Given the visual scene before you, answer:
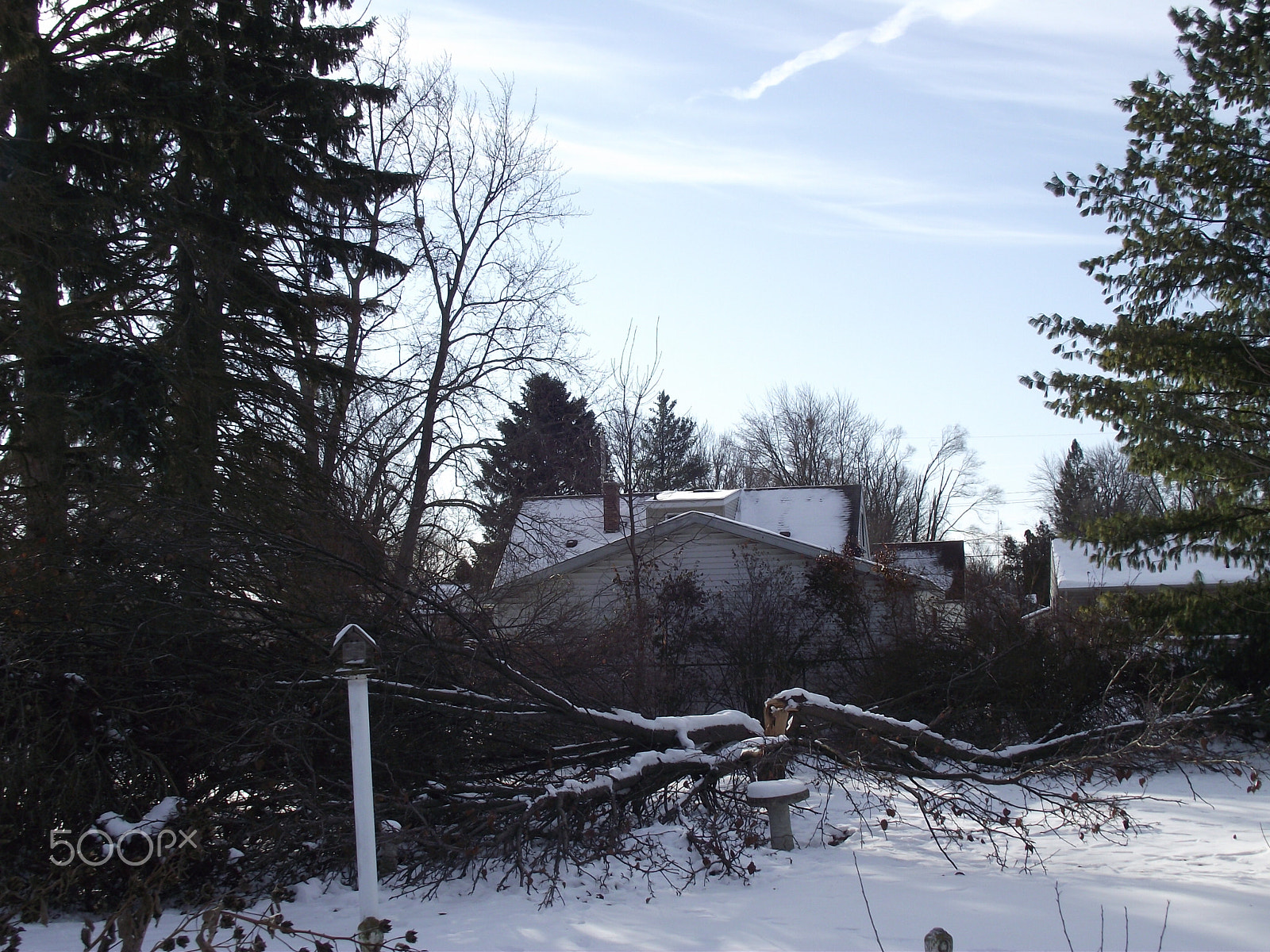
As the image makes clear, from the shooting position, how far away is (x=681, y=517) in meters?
18.0

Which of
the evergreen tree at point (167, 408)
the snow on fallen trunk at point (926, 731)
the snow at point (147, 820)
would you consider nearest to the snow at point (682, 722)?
the snow on fallen trunk at point (926, 731)

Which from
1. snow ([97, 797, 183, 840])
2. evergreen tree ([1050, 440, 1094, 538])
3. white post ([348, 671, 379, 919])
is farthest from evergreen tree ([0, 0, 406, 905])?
evergreen tree ([1050, 440, 1094, 538])

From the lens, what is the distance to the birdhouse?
3.89m

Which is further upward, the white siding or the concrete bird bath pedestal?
the white siding

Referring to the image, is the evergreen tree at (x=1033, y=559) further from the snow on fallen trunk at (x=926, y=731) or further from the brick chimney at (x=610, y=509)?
the snow on fallen trunk at (x=926, y=731)

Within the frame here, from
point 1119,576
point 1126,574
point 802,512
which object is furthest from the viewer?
point 1119,576

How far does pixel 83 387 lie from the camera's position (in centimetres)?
902

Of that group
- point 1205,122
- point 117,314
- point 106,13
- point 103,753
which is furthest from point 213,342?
point 1205,122

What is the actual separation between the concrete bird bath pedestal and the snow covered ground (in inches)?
4.7

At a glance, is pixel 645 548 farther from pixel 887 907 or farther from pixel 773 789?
pixel 887 907

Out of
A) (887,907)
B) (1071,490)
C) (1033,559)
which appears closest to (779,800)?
(887,907)

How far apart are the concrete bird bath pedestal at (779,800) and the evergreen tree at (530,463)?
23.8 ft

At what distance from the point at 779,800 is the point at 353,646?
3.77m

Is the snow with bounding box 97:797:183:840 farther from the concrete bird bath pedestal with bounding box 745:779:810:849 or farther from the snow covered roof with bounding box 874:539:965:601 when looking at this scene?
the snow covered roof with bounding box 874:539:965:601
